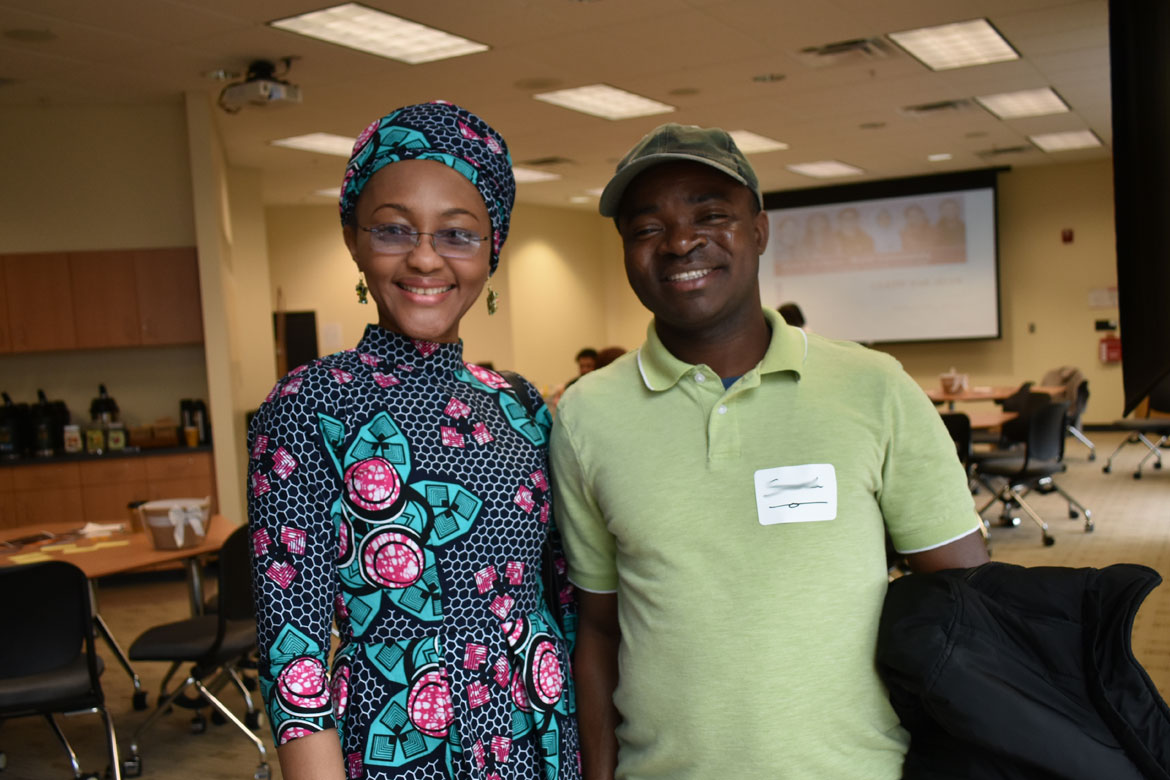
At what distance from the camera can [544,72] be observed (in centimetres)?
744

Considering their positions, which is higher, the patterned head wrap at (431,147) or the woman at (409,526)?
the patterned head wrap at (431,147)

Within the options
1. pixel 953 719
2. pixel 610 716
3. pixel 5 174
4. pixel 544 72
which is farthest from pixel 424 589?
pixel 5 174

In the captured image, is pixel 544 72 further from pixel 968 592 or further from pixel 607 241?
pixel 607 241

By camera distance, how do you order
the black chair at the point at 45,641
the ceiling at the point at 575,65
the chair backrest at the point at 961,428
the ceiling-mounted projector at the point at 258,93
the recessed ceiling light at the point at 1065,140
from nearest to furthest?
the black chair at the point at 45,641 < the ceiling at the point at 575,65 < the ceiling-mounted projector at the point at 258,93 < the chair backrest at the point at 961,428 < the recessed ceiling light at the point at 1065,140

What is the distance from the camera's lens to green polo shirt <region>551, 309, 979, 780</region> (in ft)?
4.29

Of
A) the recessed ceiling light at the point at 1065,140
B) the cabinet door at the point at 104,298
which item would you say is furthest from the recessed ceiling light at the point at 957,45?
the cabinet door at the point at 104,298

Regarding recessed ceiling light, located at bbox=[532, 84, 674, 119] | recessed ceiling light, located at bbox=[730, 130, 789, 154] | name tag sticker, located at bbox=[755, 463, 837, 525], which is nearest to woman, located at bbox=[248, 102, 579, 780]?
name tag sticker, located at bbox=[755, 463, 837, 525]

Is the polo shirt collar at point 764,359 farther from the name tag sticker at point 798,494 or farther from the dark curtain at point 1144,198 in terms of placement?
the dark curtain at point 1144,198

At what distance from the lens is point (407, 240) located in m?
1.38

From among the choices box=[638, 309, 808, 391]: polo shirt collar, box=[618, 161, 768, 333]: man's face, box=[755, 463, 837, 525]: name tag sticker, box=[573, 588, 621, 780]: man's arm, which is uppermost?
box=[618, 161, 768, 333]: man's face

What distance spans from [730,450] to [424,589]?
466 millimetres

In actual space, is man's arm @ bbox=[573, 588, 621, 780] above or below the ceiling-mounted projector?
below

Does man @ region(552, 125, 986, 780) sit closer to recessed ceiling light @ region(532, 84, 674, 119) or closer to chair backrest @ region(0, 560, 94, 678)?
chair backrest @ region(0, 560, 94, 678)

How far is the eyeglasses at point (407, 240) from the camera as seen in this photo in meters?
1.38
